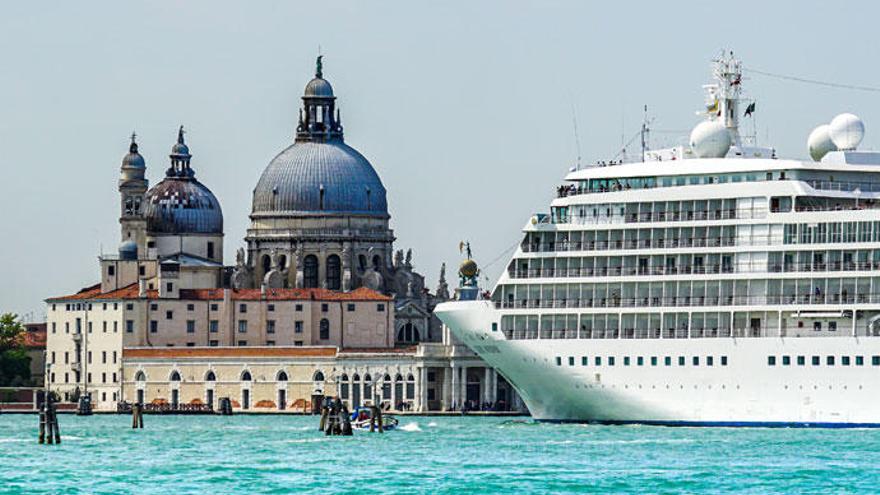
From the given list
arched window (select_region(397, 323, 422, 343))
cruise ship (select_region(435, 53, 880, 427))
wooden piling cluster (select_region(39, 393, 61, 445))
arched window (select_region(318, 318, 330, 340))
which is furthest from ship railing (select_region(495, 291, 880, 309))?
arched window (select_region(397, 323, 422, 343))

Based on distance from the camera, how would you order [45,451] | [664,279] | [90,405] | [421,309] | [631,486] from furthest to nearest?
[421,309], [90,405], [664,279], [45,451], [631,486]

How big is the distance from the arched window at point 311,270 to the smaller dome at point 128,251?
26.9 feet

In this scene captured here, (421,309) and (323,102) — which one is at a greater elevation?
(323,102)

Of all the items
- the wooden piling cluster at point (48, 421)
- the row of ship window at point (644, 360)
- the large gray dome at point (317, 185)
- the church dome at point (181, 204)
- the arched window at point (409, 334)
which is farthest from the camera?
the church dome at point (181, 204)

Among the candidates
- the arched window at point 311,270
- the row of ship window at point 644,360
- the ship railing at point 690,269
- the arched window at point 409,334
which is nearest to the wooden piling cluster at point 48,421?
Result: the ship railing at point 690,269

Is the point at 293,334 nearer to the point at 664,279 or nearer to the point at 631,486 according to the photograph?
the point at 664,279

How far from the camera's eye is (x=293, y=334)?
137 m

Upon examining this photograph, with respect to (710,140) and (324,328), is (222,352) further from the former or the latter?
(710,140)

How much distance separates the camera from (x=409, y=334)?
5674 inches

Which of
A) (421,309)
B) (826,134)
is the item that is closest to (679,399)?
(826,134)

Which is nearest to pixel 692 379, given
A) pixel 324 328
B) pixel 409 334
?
pixel 324 328

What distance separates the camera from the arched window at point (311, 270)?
145125 mm

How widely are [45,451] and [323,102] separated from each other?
6680 cm

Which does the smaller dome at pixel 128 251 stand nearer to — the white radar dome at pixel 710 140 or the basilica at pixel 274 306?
the basilica at pixel 274 306
